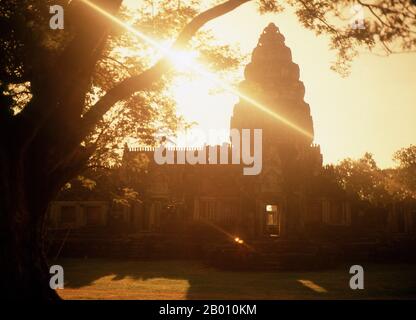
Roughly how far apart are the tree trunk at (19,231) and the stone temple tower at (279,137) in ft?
69.1

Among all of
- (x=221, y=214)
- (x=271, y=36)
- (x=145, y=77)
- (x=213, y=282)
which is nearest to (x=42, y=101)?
(x=145, y=77)

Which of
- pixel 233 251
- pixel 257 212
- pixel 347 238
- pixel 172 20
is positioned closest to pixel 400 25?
pixel 172 20

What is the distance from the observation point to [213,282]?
15.4 m

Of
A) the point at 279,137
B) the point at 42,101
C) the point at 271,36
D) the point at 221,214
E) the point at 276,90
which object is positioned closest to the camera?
the point at 42,101

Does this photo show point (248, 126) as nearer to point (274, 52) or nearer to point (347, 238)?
point (274, 52)

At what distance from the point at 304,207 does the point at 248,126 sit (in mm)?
11213

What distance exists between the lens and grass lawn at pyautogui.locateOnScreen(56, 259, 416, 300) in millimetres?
12125

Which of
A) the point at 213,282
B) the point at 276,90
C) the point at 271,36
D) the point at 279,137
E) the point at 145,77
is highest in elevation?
the point at 271,36

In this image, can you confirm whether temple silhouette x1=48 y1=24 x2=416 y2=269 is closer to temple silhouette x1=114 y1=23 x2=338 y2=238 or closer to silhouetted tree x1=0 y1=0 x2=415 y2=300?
temple silhouette x1=114 y1=23 x2=338 y2=238

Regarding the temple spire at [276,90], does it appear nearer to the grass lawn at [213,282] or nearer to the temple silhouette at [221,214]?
the temple silhouette at [221,214]

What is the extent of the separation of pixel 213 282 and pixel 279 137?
24006 mm

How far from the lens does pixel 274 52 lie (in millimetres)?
42031

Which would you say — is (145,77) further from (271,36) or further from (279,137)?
(271,36)

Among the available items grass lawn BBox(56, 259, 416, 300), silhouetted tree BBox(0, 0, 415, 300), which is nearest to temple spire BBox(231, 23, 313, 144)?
grass lawn BBox(56, 259, 416, 300)
